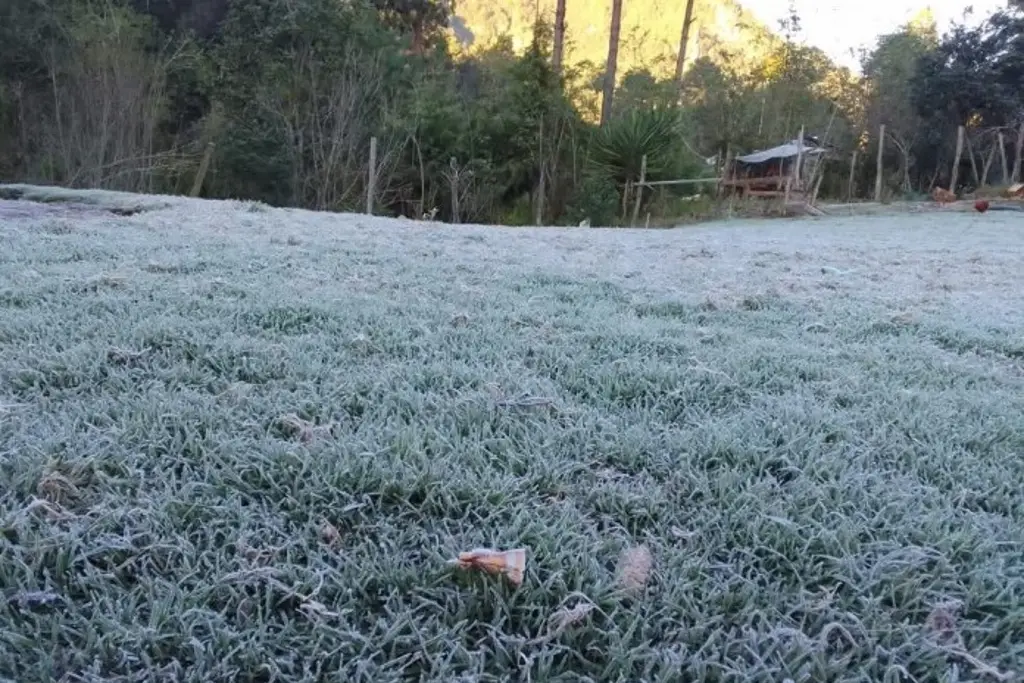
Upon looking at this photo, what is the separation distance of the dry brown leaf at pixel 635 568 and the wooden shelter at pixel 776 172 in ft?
39.8

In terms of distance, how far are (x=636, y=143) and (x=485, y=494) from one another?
35.9 feet

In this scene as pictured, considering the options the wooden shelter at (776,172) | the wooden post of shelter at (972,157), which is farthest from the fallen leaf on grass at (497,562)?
the wooden post of shelter at (972,157)

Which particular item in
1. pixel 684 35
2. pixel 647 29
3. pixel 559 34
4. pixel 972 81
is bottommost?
pixel 559 34

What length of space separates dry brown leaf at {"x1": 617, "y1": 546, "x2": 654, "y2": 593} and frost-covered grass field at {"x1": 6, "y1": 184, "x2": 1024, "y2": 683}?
10 mm

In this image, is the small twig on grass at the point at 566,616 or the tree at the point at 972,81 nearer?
the small twig on grass at the point at 566,616

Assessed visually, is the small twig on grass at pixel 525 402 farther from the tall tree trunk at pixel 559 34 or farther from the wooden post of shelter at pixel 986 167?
the wooden post of shelter at pixel 986 167

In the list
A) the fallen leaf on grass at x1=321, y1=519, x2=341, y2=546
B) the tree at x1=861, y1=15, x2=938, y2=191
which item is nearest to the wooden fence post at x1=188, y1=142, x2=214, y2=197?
the fallen leaf on grass at x1=321, y1=519, x2=341, y2=546

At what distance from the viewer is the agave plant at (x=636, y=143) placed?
36.9 ft

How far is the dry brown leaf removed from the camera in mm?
812

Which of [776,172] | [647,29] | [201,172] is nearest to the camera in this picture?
[201,172]

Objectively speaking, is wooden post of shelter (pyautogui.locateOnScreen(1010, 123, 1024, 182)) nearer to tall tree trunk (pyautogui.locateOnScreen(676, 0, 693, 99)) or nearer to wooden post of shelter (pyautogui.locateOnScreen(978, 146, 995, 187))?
wooden post of shelter (pyautogui.locateOnScreen(978, 146, 995, 187))

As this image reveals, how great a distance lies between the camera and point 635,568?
2.76ft

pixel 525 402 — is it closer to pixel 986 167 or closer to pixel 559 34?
pixel 559 34

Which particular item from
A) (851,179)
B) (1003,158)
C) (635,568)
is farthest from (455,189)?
(1003,158)
